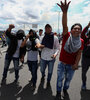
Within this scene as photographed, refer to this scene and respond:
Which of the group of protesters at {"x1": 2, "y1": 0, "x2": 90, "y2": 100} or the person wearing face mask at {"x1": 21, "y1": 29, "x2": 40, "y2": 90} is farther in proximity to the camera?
the person wearing face mask at {"x1": 21, "y1": 29, "x2": 40, "y2": 90}

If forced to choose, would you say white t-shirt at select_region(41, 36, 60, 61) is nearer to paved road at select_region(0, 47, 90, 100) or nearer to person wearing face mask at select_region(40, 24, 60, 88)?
person wearing face mask at select_region(40, 24, 60, 88)

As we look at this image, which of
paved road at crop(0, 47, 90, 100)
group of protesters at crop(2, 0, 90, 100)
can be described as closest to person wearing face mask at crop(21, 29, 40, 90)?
group of protesters at crop(2, 0, 90, 100)

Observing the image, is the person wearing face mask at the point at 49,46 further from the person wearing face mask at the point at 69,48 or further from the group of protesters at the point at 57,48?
the person wearing face mask at the point at 69,48

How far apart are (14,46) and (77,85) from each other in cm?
226

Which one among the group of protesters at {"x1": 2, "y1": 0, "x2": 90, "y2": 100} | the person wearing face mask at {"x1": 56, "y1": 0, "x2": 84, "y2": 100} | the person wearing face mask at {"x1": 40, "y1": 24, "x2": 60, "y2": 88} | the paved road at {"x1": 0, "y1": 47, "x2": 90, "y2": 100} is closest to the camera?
the person wearing face mask at {"x1": 56, "y1": 0, "x2": 84, "y2": 100}

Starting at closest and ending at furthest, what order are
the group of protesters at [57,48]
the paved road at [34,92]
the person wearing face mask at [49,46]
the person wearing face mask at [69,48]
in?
the person wearing face mask at [69,48], the group of protesters at [57,48], the paved road at [34,92], the person wearing face mask at [49,46]

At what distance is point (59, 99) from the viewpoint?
2.67 meters

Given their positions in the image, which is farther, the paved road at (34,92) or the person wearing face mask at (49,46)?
the person wearing face mask at (49,46)

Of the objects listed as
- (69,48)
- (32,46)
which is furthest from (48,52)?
(69,48)

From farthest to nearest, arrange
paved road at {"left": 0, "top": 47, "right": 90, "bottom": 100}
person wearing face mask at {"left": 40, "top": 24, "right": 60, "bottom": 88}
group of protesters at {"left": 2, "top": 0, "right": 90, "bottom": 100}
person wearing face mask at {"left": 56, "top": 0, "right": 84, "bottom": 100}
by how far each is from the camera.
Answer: person wearing face mask at {"left": 40, "top": 24, "right": 60, "bottom": 88} < paved road at {"left": 0, "top": 47, "right": 90, "bottom": 100} < group of protesters at {"left": 2, "top": 0, "right": 90, "bottom": 100} < person wearing face mask at {"left": 56, "top": 0, "right": 84, "bottom": 100}

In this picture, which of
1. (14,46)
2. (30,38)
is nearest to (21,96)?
(14,46)

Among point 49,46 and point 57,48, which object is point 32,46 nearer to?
point 49,46

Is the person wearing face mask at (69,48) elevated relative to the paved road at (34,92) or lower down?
elevated

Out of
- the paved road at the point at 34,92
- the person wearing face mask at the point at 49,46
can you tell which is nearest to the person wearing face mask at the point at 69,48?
the paved road at the point at 34,92
